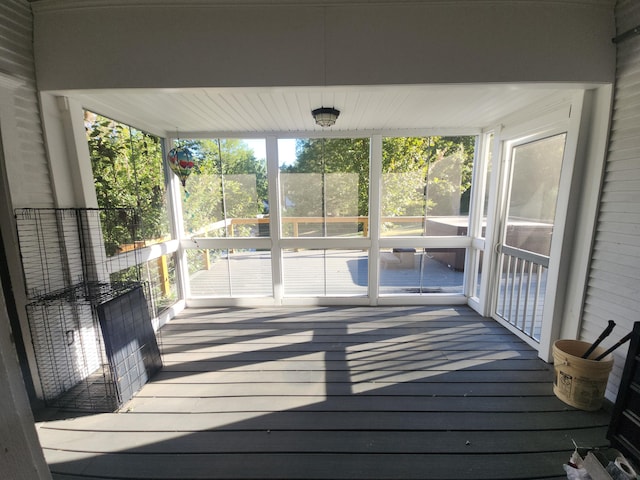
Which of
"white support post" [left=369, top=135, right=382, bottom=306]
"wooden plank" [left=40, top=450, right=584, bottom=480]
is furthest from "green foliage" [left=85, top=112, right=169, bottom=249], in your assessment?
"white support post" [left=369, top=135, right=382, bottom=306]

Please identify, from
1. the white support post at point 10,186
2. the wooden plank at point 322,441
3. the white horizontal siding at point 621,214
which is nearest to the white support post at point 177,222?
the white support post at point 10,186

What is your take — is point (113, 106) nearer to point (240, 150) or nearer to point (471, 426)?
point (240, 150)

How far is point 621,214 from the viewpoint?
1.87m

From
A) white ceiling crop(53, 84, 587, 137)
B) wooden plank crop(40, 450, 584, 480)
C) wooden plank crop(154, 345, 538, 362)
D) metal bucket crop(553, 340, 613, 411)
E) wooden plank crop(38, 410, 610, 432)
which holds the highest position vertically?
white ceiling crop(53, 84, 587, 137)

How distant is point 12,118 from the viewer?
176 centimetres

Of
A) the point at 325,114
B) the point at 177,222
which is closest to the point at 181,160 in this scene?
the point at 177,222

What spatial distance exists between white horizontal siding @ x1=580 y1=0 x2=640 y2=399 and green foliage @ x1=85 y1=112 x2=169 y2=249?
159 inches

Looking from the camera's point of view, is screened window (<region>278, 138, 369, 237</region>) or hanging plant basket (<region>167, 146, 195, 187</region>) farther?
screened window (<region>278, 138, 369, 237</region>)

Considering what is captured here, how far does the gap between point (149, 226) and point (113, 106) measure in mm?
1273

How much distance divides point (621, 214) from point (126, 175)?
4199 millimetres

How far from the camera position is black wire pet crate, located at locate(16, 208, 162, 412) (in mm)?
1904

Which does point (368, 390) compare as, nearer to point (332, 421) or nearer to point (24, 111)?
point (332, 421)

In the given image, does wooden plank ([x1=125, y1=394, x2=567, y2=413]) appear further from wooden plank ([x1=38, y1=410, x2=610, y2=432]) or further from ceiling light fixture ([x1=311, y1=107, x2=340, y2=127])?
ceiling light fixture ([x1=311, y1=107, x2=340, y2=127])

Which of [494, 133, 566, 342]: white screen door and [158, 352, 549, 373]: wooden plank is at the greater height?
[494, 133, 566, 342]: white screen door
